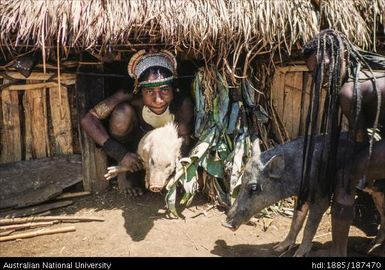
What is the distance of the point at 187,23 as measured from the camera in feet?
15.3

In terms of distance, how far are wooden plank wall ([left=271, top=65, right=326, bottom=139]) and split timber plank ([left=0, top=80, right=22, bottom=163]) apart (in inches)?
136

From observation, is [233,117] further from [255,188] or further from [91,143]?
[91,143]

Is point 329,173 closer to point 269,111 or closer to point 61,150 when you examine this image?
point 269,111

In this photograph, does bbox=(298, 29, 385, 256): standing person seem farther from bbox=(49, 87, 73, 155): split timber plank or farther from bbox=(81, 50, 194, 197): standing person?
bbox=(49, 87, 73, 155): split timber plank

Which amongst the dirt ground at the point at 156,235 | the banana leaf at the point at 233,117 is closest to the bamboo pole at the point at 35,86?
the dirt ground at the point at 156,235

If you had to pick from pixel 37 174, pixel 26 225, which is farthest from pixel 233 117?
pixel 26 225

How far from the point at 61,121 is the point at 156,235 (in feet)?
6.93

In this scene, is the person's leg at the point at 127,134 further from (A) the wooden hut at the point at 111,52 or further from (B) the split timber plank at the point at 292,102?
(B) the split timber plank at the point at 292,102

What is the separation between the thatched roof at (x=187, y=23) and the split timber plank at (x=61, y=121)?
77 centimetres

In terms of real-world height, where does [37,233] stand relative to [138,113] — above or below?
below

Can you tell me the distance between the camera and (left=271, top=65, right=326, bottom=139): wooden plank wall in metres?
5.41

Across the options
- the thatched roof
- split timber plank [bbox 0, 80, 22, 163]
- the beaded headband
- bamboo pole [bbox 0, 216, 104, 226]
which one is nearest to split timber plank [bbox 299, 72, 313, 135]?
the thatched roof
